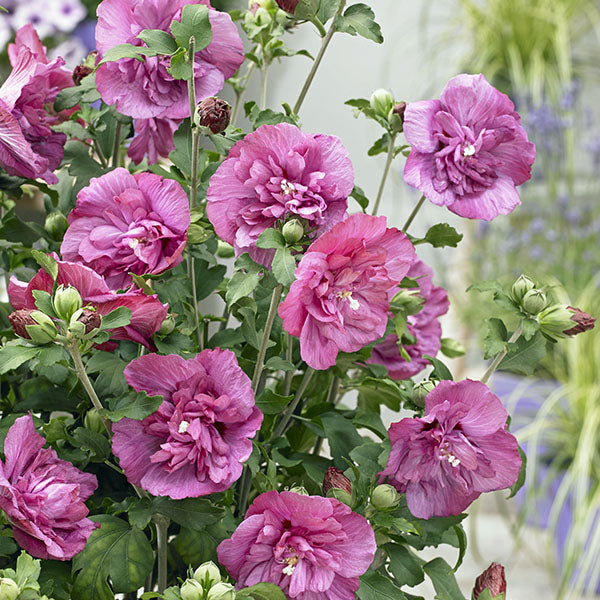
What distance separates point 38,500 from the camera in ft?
1.02

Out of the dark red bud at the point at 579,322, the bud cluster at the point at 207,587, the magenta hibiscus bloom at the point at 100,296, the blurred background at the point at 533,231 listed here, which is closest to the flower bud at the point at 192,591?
the bud cluster at the point at 207,587

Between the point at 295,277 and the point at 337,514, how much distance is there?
0.10m

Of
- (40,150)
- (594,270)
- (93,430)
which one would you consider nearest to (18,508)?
(93,430)

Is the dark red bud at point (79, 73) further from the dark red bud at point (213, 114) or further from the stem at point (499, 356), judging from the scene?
the stem at point (499, 356)

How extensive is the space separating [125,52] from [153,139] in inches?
3.3

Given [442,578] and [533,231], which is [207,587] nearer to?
[442,578]

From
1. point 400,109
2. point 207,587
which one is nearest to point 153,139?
point 400,109

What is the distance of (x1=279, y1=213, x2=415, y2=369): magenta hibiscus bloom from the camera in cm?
30

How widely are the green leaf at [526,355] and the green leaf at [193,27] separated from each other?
201mm

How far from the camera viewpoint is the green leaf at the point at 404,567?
37 centimetres

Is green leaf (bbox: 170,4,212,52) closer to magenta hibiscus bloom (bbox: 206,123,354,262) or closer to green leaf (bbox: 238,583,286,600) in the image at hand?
magenta hibiscus bloom (bbox: 206,123,354,262)

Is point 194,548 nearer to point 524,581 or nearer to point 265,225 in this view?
point 265,225

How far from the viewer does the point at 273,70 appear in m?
0.81

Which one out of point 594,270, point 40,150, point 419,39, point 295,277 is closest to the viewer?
point 295,277
